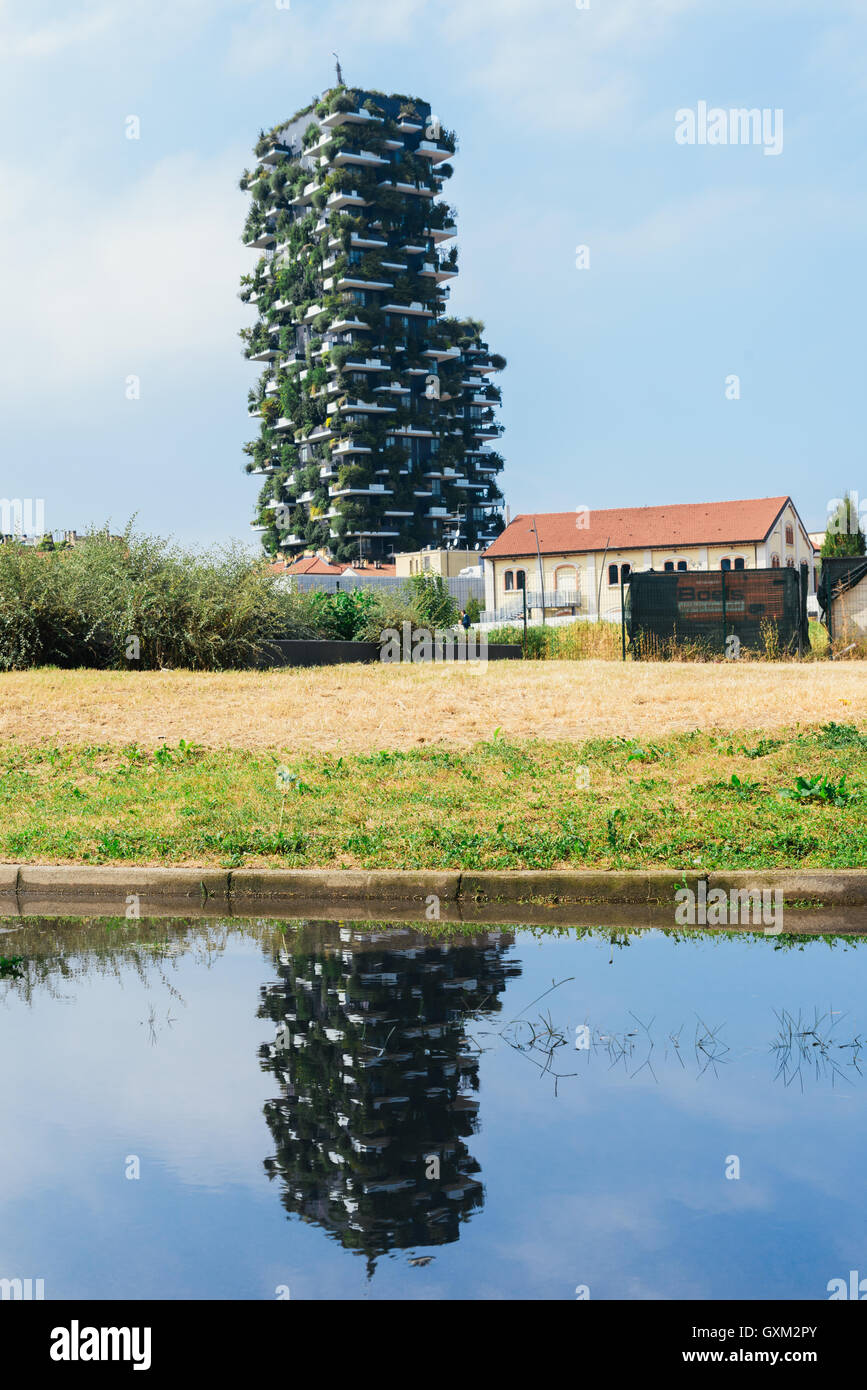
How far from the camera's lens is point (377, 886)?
8648mm

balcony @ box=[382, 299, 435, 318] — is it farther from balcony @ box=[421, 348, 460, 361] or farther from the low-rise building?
the low-rise building

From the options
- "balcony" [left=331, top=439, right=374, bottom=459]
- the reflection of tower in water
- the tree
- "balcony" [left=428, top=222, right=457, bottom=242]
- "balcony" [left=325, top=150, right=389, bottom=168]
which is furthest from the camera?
"balcony" [left=428, top=222, right=457, bottom=242]

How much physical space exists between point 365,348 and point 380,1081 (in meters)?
101

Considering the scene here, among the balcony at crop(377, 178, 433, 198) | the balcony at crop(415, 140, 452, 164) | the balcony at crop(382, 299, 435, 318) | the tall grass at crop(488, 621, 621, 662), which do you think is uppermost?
the balcony at crop(415, 140, 452, 164)

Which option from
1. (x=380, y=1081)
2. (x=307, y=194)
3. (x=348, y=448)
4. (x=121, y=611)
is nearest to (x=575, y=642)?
(x=121, y=611)

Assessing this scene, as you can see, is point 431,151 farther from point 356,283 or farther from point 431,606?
point 431,606

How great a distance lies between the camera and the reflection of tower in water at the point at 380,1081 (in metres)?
3.88

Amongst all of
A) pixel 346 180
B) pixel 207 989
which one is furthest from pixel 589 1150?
pixel 346 180

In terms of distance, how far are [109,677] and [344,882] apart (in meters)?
10.2

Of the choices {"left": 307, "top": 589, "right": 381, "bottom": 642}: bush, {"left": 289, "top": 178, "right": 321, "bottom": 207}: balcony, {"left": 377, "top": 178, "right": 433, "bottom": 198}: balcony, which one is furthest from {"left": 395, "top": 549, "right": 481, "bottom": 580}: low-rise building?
{"left": 307, "top": 589, "right": 381, "bottom": 642}: bush

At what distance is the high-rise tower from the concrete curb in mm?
90149

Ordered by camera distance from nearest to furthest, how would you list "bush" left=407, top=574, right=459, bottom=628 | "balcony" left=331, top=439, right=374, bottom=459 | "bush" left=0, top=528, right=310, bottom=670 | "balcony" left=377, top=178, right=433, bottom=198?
"bush" left=0, top=528, right=310, bottom=670 → "bush" left=407, top=574, right=459, bottom=628 → "balcony" left=331, top=439, right=374, bottom=459 → "balcony" left=377, top=178, right=433, bottom=198

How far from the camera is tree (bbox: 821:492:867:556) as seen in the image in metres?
57.2

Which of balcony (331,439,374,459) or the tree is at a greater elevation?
balcony (331,439,374,459)
